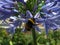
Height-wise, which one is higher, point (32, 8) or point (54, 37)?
point (32, 8)

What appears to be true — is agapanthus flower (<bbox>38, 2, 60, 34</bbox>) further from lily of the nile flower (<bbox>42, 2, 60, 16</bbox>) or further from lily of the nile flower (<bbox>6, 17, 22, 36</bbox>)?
lily of the nile flower (<bbox>6, 17, 22, 36</bbox>)

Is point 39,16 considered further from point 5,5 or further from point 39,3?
point 5,5

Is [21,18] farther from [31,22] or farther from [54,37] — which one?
[54,37]

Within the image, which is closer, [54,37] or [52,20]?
[52,20]

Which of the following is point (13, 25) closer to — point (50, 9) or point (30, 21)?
point (30, 21)

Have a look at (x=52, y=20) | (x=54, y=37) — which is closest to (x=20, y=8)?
(x=52, y=20)

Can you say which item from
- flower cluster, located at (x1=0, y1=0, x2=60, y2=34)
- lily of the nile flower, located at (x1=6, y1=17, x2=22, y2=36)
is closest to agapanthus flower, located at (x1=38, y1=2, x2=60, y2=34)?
flower cluster, located at (x1=0, y1=0, x2=60, y2=34)

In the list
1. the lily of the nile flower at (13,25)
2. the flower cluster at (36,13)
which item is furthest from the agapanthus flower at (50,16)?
the lily of the nile flower at (13,25)

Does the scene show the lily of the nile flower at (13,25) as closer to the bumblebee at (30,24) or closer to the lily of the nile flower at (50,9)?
the bumblebee at (30,24)

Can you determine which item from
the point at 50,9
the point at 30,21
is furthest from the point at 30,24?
the point at 50,9
